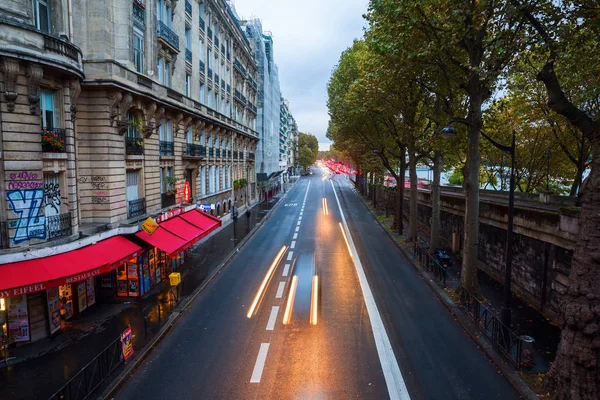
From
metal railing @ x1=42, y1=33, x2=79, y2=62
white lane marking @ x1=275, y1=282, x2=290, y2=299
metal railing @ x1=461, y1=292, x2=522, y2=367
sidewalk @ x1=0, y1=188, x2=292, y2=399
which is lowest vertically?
sidewalk @ x1=0, y1=188, x2=292, y2=399

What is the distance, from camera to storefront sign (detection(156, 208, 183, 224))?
60.0ft

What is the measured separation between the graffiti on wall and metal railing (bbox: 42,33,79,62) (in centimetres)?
426

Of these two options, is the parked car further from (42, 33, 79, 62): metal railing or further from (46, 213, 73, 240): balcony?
(42, 33, 79, 62): metal railing

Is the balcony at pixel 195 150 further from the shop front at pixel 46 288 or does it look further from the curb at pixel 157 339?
the shop front at pixel 46 288

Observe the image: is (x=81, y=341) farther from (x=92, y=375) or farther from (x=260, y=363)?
(x=260, y=363)

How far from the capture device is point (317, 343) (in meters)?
11.6

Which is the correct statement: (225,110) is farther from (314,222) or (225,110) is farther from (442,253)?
(442,253)

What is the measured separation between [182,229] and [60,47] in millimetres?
9855

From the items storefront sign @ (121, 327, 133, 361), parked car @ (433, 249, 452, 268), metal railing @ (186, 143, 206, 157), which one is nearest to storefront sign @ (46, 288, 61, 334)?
storefront sign @ (121, 327, 133, 361)

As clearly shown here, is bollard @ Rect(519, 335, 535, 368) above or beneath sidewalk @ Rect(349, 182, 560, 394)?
above

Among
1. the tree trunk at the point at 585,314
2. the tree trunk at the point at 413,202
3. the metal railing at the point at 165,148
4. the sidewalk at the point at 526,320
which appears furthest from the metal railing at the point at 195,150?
the tree trunk at the point at 585,314

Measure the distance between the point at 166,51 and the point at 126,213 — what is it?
9755 millimetres

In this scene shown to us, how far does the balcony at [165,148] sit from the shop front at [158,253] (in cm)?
322

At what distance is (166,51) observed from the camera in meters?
20.7
